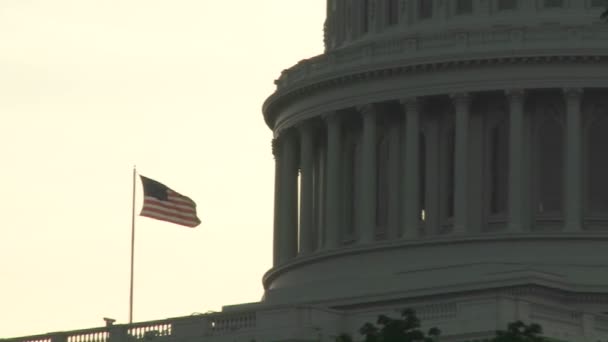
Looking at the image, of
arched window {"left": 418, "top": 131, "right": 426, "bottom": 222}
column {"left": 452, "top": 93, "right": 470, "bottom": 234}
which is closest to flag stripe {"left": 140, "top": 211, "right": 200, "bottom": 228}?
arched window {"left": 418, "top": 131, "right": 426, "bottom": 222}

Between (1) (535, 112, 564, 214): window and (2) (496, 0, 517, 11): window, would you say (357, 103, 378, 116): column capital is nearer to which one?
(2) (496, 0, 517, 11): window

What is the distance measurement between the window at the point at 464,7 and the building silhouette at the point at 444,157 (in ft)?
0.19

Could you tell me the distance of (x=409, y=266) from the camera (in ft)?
432

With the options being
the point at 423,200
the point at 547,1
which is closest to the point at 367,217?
the point at 423,200

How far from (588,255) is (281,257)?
15467 millimetres

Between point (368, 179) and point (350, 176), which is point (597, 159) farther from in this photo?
point (350, 176)

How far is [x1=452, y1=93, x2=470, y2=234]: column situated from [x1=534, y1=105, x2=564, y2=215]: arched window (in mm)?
2752

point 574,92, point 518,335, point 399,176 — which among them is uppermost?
point 574,92

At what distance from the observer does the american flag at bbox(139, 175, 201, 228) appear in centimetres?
13175

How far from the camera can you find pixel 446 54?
440ft

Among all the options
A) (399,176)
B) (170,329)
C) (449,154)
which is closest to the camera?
(170,329)

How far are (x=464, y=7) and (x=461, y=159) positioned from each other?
7.62m

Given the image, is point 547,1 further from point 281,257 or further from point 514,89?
point 281,257

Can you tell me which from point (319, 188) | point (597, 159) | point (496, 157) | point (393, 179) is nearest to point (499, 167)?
point (496, 157)
